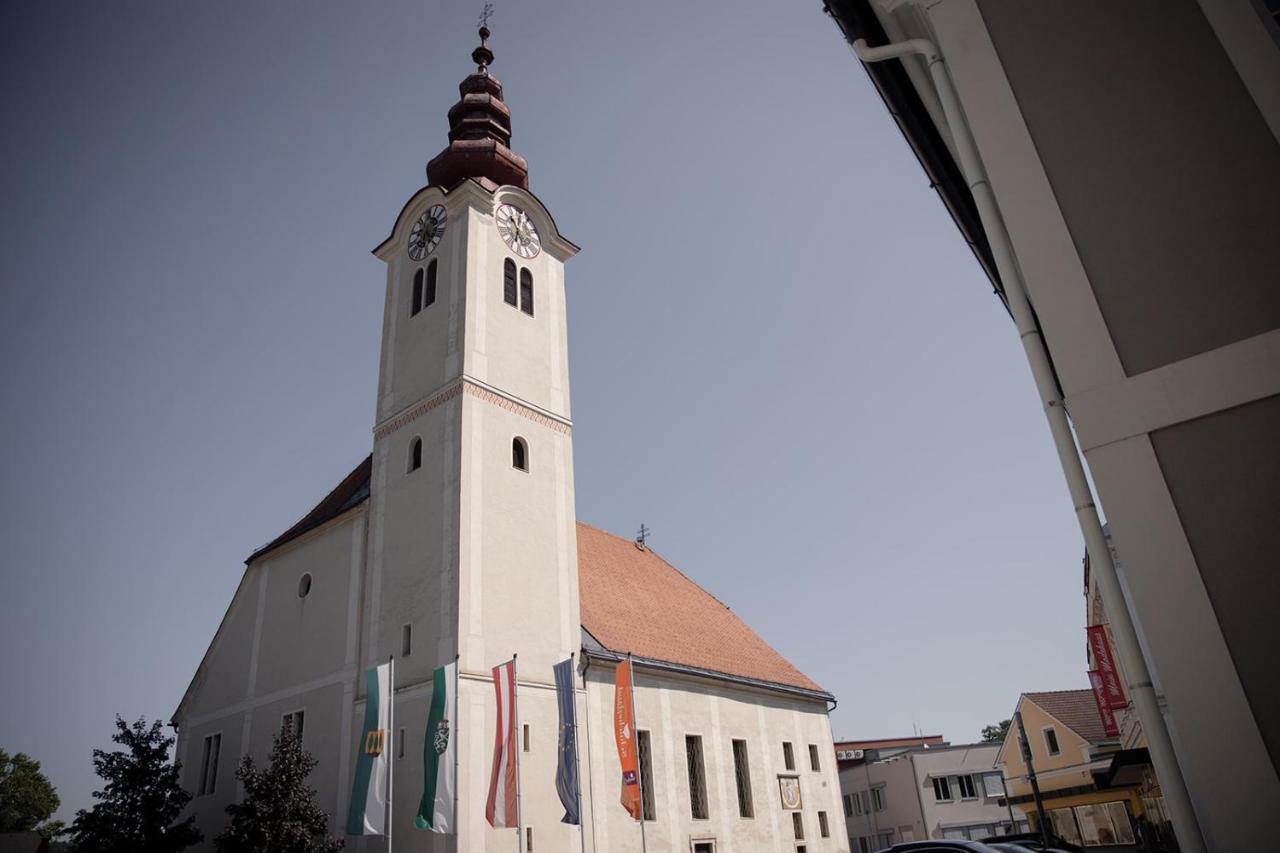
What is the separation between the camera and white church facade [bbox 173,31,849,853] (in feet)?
57.4

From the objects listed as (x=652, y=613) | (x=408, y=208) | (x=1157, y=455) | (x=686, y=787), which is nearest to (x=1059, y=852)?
(x=686, y=787)

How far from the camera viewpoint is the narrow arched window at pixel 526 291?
23312 mm

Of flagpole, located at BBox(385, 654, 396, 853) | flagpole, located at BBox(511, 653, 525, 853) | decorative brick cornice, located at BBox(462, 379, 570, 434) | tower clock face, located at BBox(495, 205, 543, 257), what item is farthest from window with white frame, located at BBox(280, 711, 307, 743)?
tower clock face, located at BBox(495, 205, 543, 257)

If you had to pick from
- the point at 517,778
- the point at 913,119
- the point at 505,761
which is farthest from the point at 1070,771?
the point at 913,119

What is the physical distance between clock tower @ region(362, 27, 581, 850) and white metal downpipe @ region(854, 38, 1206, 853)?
515 inches

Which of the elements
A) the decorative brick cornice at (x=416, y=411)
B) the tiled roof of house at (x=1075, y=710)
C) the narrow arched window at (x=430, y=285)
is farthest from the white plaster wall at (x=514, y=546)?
the tiled roof of house at (x=1075, y=710)

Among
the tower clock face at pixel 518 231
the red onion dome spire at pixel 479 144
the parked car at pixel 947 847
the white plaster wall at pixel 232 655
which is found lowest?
the parked car at pixel 947 847

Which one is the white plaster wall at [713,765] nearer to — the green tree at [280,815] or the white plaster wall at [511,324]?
the green tree at [280,815]

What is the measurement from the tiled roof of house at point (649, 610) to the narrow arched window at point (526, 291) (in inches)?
252

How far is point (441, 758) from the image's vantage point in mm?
15344

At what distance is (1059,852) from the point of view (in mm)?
15398

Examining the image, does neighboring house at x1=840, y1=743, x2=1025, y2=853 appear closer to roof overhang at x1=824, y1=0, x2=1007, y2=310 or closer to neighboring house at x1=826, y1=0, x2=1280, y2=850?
roof overhang at x1=824, y1=0, x2=1007, y2=310

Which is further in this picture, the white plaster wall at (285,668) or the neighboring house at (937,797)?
the neighboring house at (937,797)

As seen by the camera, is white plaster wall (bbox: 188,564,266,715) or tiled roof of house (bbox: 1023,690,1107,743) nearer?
white plaster wall (bbox: 188,564,266,715)
